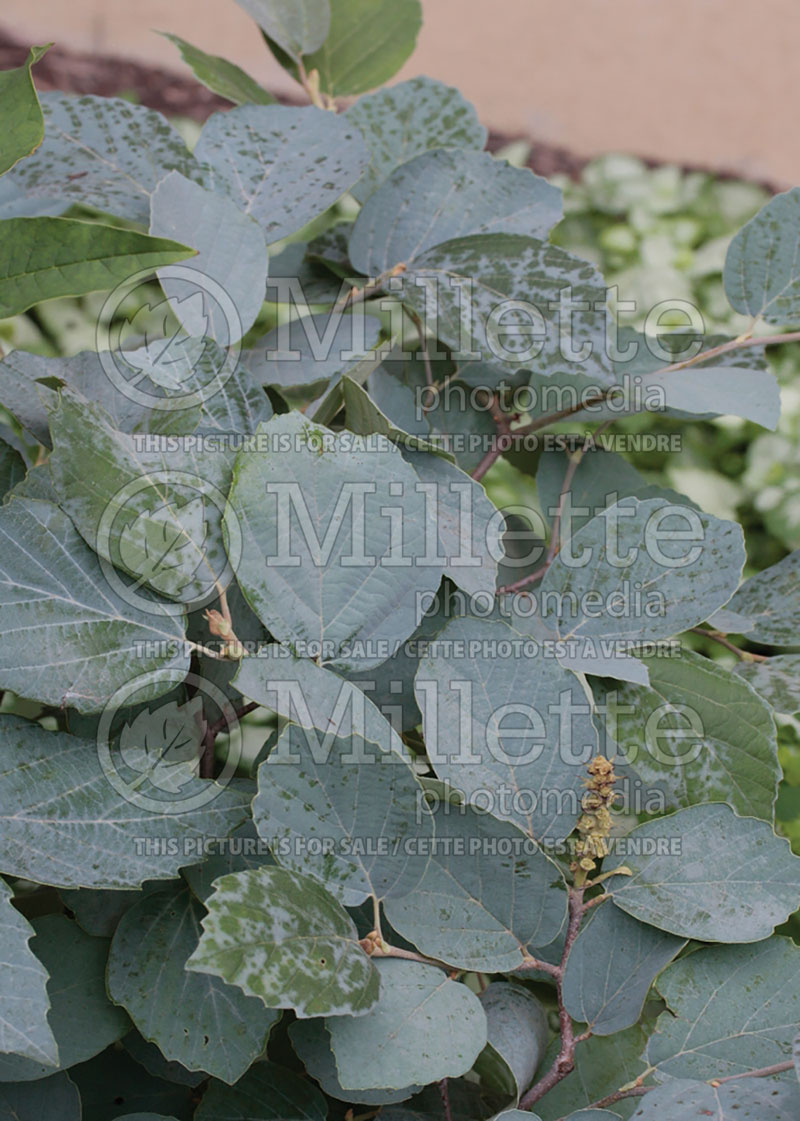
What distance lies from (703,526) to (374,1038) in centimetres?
22

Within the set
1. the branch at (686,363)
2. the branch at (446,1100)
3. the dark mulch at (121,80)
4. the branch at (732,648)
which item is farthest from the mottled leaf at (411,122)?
the dark mulch at (121,80)

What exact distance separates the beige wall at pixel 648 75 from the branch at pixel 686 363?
2.67 meters

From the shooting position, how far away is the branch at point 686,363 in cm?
47

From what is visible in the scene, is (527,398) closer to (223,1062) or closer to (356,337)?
(356,337)

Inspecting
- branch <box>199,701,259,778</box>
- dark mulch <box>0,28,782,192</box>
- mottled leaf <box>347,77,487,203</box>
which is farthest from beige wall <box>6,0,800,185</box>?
branch <box>199,701,259,778</box>

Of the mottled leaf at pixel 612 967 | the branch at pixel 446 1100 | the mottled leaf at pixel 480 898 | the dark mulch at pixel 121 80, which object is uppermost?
the mottled leaf at pixel 480 898

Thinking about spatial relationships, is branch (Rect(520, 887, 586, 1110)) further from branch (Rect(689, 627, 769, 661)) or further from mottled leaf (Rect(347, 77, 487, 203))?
mottled leaf (Rect(347, 77, 487, 203))

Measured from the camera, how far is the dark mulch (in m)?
2.58

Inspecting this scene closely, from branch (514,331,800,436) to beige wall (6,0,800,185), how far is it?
2.67 metres

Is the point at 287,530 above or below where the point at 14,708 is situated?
above

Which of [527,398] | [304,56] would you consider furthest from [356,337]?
[304,56]

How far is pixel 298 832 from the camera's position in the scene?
330mm

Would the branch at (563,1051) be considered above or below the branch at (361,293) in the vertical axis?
below

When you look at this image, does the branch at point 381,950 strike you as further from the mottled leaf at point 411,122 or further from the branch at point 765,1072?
the mottled leaf at point 411,122
